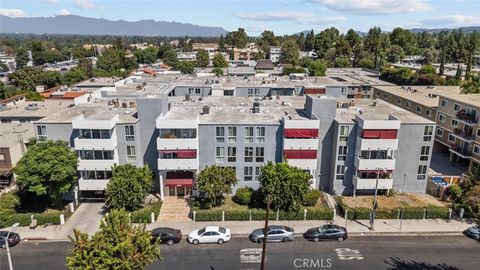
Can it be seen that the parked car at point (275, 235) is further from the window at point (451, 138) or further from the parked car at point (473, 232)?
the window at point (451, 138)

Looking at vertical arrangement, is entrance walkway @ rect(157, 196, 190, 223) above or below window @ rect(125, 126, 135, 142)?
below

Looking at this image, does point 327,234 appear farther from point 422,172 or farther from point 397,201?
point 422,172

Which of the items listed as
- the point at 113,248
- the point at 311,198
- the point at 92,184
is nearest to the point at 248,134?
the point at 311,198

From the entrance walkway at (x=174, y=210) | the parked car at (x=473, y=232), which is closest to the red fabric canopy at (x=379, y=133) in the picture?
the parked car at (x=473, y=232)

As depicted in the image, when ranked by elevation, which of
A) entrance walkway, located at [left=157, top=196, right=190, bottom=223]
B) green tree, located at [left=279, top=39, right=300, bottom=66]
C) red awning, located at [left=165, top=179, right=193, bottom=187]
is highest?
green tree, located at [left=279, top=39, right=300, bottom=66]

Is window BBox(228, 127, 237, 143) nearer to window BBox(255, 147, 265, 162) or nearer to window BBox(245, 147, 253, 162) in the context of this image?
window BBox(245, 147, 253, 162)

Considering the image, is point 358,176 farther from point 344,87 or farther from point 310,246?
point 344,87

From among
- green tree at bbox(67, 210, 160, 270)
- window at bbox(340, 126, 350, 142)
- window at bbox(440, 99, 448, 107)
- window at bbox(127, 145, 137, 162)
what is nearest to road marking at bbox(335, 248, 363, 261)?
window at bbox(340, 126, 350, 142)

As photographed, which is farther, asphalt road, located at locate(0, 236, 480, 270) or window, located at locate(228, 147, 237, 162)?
window, located at locate(228, 147, 237, 162)
